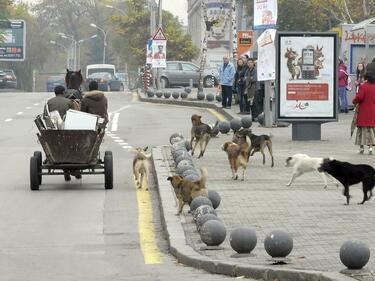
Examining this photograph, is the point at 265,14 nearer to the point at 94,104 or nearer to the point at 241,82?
the point at 241,82

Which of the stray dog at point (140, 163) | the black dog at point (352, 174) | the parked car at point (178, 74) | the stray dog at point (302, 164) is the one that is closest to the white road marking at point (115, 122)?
the stray dog at point (140, 163)

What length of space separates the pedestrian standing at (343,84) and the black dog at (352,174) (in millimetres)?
21699

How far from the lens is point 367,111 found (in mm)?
23516

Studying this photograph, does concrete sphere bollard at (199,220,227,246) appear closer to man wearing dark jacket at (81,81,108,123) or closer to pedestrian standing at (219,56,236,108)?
man wearing dark jacket at (81,81,108,123)

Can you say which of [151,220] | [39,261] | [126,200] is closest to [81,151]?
[126,200]

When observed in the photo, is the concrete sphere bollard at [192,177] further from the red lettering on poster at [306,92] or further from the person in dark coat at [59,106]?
the red lettering on poster at [306,92]

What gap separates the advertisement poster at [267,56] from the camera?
94.9 feet

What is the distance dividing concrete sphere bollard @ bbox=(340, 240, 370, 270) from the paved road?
1339mm

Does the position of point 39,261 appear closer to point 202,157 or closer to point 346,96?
point 202,157

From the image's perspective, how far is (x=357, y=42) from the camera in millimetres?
39406

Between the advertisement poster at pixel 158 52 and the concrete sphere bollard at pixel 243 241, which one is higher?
the advertisement poster at pixel 158 52

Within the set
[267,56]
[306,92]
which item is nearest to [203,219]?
[306,92]

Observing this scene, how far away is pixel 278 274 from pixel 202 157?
13.0 metres

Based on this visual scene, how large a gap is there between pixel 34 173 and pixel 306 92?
1061cm
